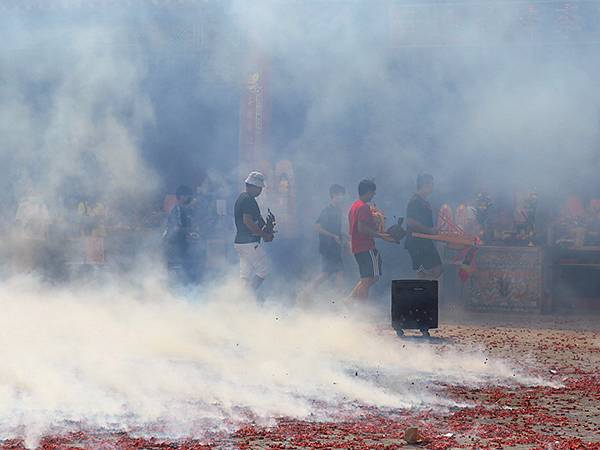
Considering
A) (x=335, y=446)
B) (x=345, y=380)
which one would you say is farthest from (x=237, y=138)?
(x=335, y=446)

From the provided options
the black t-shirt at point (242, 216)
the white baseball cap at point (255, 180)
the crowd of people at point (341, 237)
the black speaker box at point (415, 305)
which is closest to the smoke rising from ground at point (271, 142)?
the black speaker box at point (415, 305)

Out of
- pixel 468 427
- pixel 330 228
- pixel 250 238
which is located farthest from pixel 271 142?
pixel 468 427

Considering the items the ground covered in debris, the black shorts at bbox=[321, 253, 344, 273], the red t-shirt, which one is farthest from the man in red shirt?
the ground covered in debris

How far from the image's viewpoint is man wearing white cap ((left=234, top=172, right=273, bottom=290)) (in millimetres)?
9492

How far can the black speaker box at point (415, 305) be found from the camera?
8.88m

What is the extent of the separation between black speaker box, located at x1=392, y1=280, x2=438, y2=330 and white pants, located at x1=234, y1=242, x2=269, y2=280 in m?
1.33

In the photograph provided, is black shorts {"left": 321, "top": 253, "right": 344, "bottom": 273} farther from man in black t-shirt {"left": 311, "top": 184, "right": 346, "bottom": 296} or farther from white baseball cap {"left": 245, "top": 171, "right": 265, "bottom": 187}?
white baseball cap {"left": 245, "top": 171, "right": 265, "bottom": 187}

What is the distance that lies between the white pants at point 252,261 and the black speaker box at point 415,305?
4.37 ft

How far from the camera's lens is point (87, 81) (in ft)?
33.9

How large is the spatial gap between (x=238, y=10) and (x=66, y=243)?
3512mm

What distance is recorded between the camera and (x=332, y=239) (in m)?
11.4

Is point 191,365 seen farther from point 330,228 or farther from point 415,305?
point 330,228

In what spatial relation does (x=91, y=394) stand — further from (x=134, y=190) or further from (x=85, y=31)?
(x=134, y=190)

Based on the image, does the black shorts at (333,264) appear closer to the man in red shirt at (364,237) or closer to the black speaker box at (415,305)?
the man in red shirt at (364,237)
